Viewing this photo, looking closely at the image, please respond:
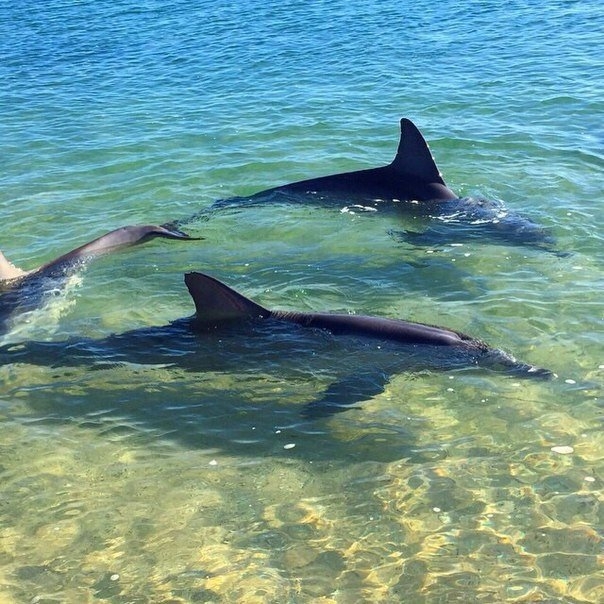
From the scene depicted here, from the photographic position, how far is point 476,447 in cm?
717

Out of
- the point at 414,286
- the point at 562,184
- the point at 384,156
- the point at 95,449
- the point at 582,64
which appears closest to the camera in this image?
the point at 95,449

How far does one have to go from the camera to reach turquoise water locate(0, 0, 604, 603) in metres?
6.07

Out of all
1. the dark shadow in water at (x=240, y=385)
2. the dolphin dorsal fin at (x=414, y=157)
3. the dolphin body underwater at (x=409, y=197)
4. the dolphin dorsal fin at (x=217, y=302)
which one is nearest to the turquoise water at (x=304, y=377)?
the dark shadow in water at (x=240, y=385)

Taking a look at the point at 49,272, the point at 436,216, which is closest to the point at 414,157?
the point at 436,216

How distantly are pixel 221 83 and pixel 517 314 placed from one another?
1367cm

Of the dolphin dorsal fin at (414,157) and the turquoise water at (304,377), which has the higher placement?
the dolphin dorsal fin at (414,157)

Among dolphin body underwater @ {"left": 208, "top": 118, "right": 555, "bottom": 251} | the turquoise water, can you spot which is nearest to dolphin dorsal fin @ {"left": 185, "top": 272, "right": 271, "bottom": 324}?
the turquoise water

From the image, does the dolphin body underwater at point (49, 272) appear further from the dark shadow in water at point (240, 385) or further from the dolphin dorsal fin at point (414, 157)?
the dolphin dorsal fin at point (414, 157)

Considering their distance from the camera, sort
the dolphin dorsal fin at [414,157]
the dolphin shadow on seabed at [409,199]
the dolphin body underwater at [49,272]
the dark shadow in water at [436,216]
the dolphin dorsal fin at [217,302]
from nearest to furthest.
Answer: the dolphin dorsal fin at [217,302], the dolphin body underwater at [49,272], the dark shadow in water at [436,216], the dolphin shadow on seabed at [409,199], the dolphin dorsal fin at [414,157]

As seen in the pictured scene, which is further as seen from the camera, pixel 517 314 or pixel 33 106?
pixel 33 106

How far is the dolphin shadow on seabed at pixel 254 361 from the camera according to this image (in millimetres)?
7719

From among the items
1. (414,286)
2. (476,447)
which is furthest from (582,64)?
(476,447)

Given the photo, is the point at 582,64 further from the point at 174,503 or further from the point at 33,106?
the point at 174,503

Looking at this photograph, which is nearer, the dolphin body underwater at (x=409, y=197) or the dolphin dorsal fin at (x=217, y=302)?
the dolphin dorsal fin at (x=217, y=302)
